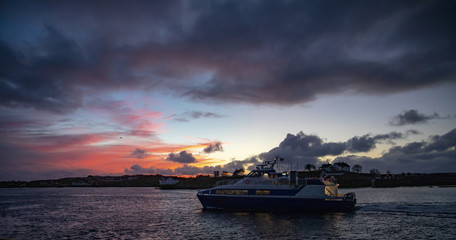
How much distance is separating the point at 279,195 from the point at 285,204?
1.55m

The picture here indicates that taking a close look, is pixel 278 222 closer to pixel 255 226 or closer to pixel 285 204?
pixel 255 226

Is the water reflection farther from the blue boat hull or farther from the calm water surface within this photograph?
the blue boat hull

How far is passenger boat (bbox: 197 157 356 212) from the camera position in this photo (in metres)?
46.9

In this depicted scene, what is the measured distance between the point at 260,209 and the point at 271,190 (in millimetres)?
3327

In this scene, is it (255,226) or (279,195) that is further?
(279,195)

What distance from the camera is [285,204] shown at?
1866 inches

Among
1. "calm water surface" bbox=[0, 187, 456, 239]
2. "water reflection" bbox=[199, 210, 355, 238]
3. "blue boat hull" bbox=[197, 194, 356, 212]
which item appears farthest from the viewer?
"blue boat hull" bbox=[197, 194, 356, 212]

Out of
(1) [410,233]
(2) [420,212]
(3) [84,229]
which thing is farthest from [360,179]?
(3) [84,229]

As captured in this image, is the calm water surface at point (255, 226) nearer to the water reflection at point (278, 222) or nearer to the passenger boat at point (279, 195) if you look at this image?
the water reflection at point (278, 222)

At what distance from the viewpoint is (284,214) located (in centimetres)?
4809

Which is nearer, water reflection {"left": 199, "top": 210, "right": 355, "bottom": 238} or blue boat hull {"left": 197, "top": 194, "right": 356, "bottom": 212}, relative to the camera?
water reflection {"left": 199, "top": 210, "right": 355, "bottom": 238}

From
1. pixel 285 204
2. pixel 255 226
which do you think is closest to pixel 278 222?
pixel 255 226

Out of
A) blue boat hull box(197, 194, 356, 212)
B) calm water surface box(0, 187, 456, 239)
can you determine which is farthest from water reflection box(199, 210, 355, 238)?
blue boat hull box(197, 194, 356, 212)

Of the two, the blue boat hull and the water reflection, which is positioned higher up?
the blue boat hull
